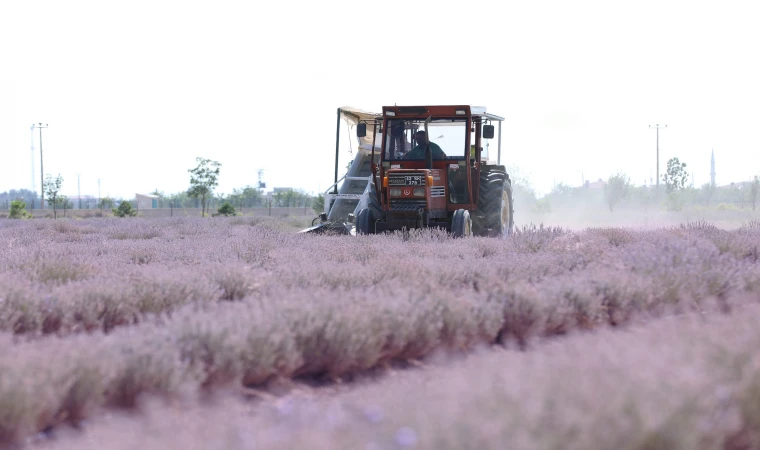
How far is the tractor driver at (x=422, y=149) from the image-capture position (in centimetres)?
1559

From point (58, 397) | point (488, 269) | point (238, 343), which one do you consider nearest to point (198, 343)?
point (238, 343)

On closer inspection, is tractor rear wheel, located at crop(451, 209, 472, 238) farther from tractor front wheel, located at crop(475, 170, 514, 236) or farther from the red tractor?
tractor front wheel, located at crop(475, 170, 514, 236)

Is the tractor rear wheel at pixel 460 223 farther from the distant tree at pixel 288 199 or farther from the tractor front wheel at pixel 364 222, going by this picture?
the distant tree at pixel 288 199

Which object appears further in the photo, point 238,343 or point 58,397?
point 238,343

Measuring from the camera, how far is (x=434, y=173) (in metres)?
15.3

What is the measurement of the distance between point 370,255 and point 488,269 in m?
2.30

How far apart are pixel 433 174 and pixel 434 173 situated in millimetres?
50

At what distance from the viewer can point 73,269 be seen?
28.6 feet

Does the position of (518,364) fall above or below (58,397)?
above

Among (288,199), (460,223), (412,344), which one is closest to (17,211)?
(288,199)

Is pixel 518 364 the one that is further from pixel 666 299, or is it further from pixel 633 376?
pixel 666 299

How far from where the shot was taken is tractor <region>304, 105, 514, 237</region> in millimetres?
15148

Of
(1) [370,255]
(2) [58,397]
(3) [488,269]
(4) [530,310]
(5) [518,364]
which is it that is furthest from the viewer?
(1) [370,255]

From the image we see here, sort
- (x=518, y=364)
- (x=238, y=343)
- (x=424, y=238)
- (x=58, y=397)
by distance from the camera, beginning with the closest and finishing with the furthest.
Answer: (x=518, y=364)
(x=58, y=397)
(x=238, y=343)
(x=424, y=238)
